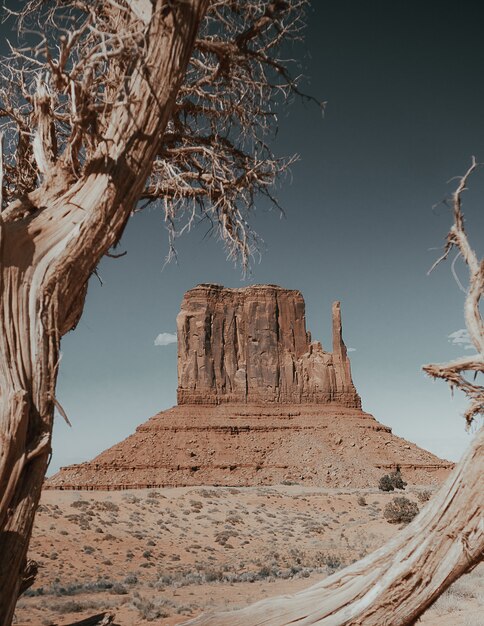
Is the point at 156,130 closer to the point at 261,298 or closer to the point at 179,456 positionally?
the point at 179,456

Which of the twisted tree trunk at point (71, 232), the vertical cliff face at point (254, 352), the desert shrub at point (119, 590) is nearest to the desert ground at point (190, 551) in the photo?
the desert shrub at point (119, 590)

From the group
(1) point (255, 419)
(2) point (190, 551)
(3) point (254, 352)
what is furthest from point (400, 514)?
(3) point (254, 352)

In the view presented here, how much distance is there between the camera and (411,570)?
2135mm

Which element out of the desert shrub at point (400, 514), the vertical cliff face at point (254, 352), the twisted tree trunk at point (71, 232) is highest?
the vertical cliff face at point (254, 352)

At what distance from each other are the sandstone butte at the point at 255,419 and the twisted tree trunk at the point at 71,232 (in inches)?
1929

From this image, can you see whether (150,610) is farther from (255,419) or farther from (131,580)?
(255,419)

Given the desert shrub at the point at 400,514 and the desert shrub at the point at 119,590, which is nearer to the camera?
the desert shrub at the point at 119,590

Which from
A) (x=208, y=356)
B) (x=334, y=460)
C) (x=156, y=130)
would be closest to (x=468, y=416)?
(x=156, y=130)

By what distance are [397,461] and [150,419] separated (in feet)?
88.9

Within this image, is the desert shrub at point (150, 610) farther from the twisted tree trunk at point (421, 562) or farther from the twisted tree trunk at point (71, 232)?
the twisted tree trunk at point (421, 562)

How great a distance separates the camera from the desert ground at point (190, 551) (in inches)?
398

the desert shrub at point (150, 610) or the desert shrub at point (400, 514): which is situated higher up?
the desert shrub at point (400, 514)

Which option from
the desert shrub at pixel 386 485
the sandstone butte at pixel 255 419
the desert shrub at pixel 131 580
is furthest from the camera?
the sandstone butte at pixel 255 419

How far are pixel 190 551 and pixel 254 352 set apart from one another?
54.2 metres
